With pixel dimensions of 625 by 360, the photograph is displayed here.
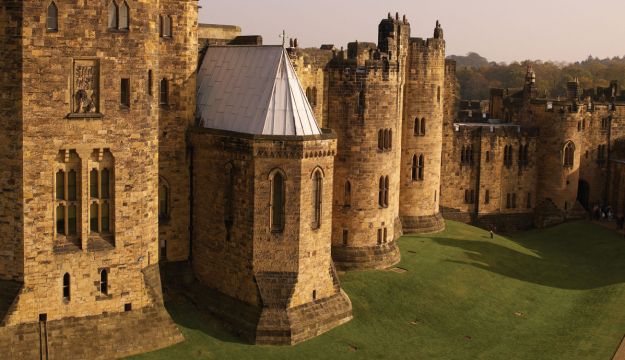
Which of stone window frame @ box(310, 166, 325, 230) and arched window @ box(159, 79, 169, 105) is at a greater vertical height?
arched window @ box(159, 79, 169, 105)

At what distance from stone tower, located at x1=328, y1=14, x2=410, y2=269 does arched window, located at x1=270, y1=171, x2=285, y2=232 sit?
972 centimetres

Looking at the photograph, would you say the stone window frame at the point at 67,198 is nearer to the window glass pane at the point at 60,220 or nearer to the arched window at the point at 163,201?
the window glass pane at the point at 60,220

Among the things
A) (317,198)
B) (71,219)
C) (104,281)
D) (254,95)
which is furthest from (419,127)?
(71,219)

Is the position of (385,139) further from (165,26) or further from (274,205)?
(165,26)

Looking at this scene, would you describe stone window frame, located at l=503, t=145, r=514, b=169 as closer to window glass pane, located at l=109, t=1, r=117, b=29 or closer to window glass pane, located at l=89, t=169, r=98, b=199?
window glass pane, located at l=89, t=169, r=98, b=199

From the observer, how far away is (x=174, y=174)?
119 ft

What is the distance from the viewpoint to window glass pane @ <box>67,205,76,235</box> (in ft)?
98.4

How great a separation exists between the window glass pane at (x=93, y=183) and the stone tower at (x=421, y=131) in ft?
→ 83.6

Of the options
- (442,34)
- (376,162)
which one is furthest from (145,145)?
(442,34)

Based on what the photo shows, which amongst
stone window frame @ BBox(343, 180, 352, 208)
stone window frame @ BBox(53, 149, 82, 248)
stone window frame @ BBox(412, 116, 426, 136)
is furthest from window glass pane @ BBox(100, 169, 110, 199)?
stone window frame @ BBox(412, 116, 426, 136)

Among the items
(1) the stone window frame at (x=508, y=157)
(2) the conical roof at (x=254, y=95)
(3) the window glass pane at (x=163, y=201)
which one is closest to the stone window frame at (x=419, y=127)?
(1) the stone window frame at (x=508, y=157)

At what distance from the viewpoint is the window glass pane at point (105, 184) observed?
30.6 meters

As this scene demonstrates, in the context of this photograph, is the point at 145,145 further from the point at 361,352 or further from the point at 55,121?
the point at 361,352

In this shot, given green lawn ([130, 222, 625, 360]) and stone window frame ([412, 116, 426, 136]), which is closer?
green lawn ([130, 222, 625, 360])
